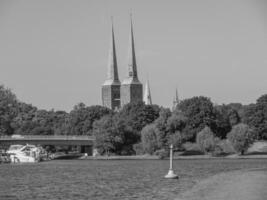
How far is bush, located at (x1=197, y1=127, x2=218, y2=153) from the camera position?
12888 centimetres

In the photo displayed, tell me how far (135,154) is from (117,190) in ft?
302

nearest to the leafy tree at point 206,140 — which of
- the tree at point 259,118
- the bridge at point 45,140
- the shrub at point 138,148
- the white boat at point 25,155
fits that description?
the shrub at point 138,148

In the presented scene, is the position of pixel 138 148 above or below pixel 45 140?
below

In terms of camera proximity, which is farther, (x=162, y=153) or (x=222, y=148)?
(x=222, y=148)

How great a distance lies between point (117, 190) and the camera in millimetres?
49594

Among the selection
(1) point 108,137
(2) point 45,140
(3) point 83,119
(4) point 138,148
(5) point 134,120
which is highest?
(3) point 83,119

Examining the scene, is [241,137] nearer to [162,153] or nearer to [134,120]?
[162,153]

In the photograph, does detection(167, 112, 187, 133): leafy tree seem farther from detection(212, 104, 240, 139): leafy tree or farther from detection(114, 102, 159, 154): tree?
detection(114, 102, 159, 154): tree

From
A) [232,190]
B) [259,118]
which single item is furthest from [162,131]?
[232,190]

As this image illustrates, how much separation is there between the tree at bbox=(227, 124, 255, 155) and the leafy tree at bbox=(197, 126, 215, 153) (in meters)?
3.37

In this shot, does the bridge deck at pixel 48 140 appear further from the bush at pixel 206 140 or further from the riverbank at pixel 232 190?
the riverbank at pixel 232 190

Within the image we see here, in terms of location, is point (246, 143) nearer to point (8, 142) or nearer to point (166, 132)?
point (166, 132)

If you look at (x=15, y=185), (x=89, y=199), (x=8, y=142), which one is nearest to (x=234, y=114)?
(x=8, y=142)

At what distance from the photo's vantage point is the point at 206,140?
128875 millimetres
